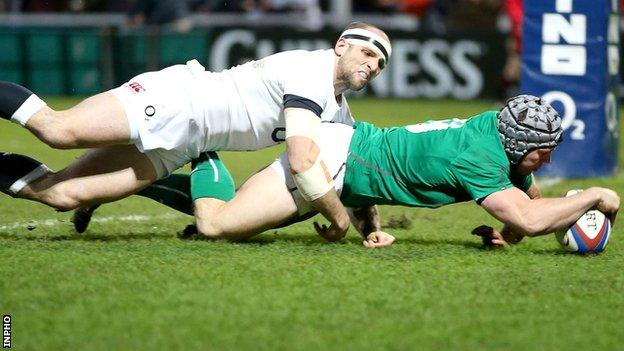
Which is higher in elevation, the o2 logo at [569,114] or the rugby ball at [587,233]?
the rugby ball at [587,233]

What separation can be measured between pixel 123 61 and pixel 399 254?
39.7ft

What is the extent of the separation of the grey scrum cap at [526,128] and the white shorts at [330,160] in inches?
32.5

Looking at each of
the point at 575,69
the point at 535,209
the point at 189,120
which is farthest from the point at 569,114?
the point at 189,120

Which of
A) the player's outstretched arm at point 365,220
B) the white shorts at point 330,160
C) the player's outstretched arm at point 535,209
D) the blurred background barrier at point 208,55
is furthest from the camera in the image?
the blurred background barrier at point 208,55

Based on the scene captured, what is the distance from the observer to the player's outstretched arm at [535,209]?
571 centimetres

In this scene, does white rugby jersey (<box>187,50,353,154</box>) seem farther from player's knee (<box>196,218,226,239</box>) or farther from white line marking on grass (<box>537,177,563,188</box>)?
white line marking on grass (<box>537,177,563,188</box>)

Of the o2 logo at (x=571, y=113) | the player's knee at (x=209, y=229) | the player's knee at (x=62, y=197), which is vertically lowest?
the o2 logo at (x=571, y=113)

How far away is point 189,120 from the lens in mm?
6191

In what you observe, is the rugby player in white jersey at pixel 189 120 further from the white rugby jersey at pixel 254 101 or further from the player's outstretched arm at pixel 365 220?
the player's outstretched arm at pixel 365 220

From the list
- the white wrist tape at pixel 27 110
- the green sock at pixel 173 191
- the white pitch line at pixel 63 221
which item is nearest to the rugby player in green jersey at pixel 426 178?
the green sock at pixel 173 191

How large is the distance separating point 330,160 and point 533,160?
3.31 feet

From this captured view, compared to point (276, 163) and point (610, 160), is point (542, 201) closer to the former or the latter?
point (276, 163)

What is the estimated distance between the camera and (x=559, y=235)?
238 inches

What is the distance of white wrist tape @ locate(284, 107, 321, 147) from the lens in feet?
19.3
